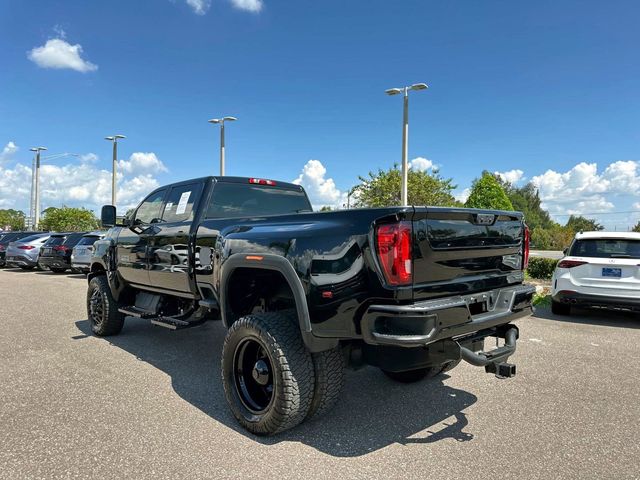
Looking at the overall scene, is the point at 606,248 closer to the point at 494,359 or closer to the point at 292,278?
the point at 494,359

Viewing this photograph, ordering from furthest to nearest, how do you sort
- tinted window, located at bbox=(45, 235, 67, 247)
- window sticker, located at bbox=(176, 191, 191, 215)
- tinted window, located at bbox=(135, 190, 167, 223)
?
tinted window, located at bbox=(45, 235, 67, 247) < tinted window, located at bbox=(135, 190, 167, 223) < window sticker, located at bbox=(176, 191, 191, 215)

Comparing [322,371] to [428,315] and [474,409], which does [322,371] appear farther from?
[474,409]

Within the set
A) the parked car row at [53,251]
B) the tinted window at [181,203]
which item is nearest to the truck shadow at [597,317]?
the tinted window at [181,203]

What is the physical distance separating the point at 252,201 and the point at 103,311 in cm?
269

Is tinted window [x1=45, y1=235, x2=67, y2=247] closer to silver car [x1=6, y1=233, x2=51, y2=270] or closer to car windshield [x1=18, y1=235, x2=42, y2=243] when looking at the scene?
silver car [x1=6, y1=233, x2=51, y2=270]

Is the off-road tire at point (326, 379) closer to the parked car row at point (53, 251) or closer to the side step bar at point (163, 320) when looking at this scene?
the side step bar at point (163, 320)

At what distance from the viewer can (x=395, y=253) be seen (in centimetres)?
273

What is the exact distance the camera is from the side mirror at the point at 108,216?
583 cm

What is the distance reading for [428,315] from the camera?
2.65 m

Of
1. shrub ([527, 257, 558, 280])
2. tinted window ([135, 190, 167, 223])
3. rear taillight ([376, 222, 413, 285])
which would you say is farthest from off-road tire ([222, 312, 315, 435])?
shrub ([527, 257, 558, 280])

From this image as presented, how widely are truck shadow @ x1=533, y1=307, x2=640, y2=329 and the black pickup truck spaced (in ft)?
15.2

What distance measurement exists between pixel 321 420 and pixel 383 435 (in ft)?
1.66

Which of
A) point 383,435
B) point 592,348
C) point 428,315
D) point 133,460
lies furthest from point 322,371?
point 592,348

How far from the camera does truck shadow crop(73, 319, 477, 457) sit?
325 cm
